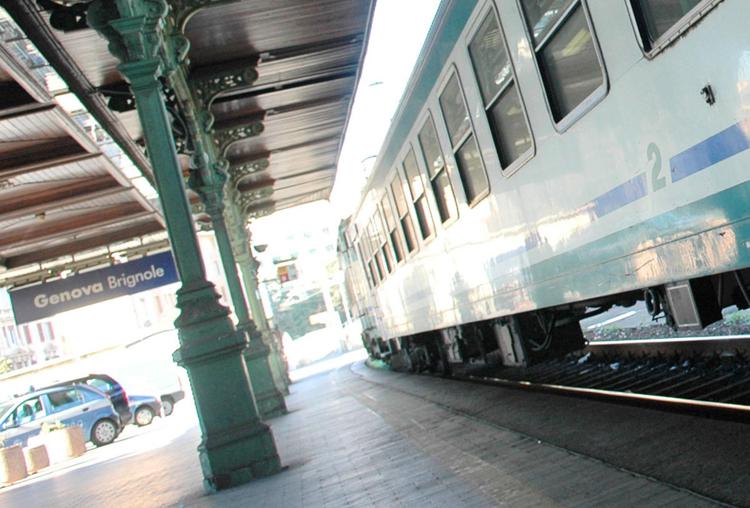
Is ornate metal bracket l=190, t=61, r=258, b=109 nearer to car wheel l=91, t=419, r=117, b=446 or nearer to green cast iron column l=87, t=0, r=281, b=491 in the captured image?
green cast iron column l=87, t=0, r=281, b=491

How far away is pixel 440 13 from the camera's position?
726cm

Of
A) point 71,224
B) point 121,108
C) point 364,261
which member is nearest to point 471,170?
point 121,108

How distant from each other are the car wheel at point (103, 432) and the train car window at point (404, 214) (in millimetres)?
14228

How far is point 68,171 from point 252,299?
632cm

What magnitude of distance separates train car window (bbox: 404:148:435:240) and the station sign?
828cm

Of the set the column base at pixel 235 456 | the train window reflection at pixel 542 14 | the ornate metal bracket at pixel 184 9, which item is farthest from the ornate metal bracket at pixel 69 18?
the train window reflection at pixel 542 14

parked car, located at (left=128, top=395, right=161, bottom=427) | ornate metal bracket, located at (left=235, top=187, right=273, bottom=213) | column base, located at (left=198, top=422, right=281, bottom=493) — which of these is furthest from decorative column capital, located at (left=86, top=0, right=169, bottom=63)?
parked car, located at (left=128, top=395, right=161, bottom=427)

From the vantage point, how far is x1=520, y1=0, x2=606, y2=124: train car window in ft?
15.9

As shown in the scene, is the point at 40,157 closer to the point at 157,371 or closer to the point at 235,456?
the point at 235,456

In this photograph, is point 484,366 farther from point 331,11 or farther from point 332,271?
point 332,271

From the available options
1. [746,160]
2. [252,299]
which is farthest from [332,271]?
[746,160]

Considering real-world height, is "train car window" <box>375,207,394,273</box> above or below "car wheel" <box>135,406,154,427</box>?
above

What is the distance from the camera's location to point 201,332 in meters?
7.30

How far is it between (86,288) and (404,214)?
28.5 feet
